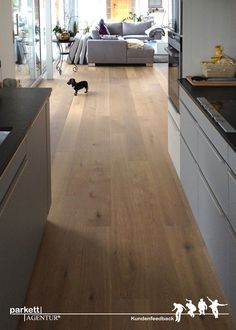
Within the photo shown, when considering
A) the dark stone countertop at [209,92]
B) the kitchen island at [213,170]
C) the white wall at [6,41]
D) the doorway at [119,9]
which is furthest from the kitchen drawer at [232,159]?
the doorway at [119,9]

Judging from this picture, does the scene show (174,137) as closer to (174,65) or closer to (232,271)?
(174,65)

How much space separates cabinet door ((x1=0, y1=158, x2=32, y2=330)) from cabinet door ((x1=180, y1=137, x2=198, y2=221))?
116 centimetres

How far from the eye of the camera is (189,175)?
375 cm

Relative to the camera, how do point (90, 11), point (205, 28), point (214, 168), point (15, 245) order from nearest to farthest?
1. point (15, 245)
2. point (214, 168)
3. point (205, 28)
4. point (90, 11)

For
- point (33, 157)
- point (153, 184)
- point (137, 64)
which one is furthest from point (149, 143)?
point (137, 64)

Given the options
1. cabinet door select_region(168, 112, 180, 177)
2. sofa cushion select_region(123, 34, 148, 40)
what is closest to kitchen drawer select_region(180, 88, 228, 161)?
cabinet door select_region(168, 112, 180, 177)

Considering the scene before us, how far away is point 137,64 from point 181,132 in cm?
990

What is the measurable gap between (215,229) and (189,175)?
1.01 meters

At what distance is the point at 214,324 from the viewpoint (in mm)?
2490

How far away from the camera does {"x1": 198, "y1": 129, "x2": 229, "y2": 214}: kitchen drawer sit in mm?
2508

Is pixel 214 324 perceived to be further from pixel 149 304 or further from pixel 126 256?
pixel 126 256

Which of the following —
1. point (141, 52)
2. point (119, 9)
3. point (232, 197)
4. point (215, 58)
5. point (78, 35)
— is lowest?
point (141, 52)

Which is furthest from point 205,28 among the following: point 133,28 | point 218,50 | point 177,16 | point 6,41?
point 133,28

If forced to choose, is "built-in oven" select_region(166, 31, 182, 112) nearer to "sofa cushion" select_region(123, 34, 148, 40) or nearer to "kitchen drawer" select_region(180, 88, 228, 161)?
"kitchen drawer" select_region(180, 88, 228, 161)
